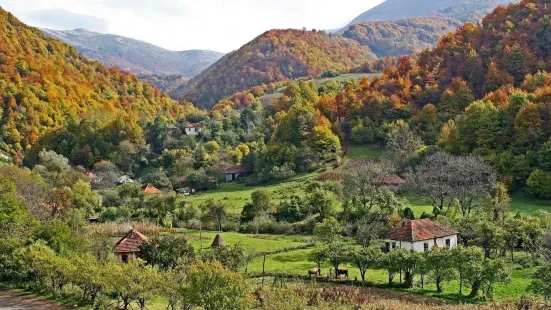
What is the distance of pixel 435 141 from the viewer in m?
67.6

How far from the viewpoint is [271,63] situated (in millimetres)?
180875

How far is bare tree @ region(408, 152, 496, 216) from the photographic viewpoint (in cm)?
4703

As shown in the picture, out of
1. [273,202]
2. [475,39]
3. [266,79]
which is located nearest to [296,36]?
[266,79]

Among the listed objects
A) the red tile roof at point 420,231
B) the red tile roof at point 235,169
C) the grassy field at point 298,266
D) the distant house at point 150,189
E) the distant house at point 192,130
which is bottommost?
the grassy field at point 298,266

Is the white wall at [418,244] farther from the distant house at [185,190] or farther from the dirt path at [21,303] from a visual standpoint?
the distant house at [185,190]

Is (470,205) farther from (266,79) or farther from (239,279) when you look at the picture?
(266,79)

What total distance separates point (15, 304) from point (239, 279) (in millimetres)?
13808

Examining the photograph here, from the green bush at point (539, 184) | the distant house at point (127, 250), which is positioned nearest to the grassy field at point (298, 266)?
the distant house at point (127, 250)

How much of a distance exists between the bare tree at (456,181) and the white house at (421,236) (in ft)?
23.6

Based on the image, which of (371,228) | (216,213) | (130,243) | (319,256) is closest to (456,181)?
(371,228)

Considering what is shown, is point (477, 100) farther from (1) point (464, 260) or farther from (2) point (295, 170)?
(1) point (464, 260)

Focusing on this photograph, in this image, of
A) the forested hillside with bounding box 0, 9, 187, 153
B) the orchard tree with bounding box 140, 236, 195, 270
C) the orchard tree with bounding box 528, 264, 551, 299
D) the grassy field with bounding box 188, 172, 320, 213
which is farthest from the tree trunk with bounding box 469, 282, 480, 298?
the forested hillside with bounding box 0, 9, 187, 153

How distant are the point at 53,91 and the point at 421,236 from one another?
90.3 m

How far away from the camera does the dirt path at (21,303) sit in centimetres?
2706
